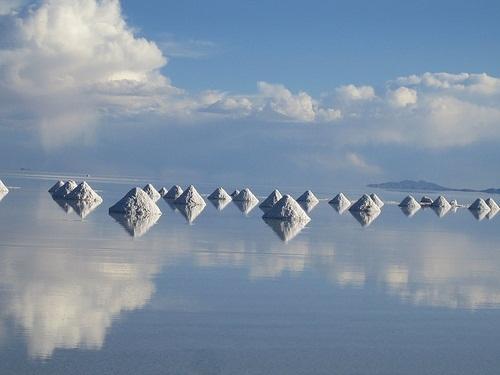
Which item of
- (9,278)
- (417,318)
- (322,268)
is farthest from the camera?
(322,268)

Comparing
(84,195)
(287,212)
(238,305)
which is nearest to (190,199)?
(84,195)

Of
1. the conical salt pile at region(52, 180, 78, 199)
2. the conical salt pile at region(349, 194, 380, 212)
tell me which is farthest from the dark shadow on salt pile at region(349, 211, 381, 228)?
the conical salt pile at region(52, 180, 78, 199)

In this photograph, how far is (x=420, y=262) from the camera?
1895 centimetres

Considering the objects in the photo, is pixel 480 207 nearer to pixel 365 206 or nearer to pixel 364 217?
pixel 365 206

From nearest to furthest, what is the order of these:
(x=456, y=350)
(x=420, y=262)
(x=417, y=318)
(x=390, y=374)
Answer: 1. (x=390, y=374)
2. (x=456, y=350)
3. (x=417, y=318)
4. (x=420, y=262)

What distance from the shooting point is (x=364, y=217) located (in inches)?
1545

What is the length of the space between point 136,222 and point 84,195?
50.2ft

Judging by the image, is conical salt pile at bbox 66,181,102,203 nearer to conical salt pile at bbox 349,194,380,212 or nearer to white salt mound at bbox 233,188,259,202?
white salt mound at bbox 233,188,259,202

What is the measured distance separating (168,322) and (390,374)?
3161 mm

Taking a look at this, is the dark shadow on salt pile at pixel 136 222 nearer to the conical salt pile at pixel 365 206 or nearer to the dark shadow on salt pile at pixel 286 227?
the dark shadow on salt pile at pixel 286 227

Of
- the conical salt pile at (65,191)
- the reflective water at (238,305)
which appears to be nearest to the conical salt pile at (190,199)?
the conical salt pile at (65,191)

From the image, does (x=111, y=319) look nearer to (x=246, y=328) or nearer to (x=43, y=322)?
(x=43, y=322)

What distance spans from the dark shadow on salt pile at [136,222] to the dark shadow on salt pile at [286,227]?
4237 mm

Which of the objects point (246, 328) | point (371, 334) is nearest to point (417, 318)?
point (371, 334)
